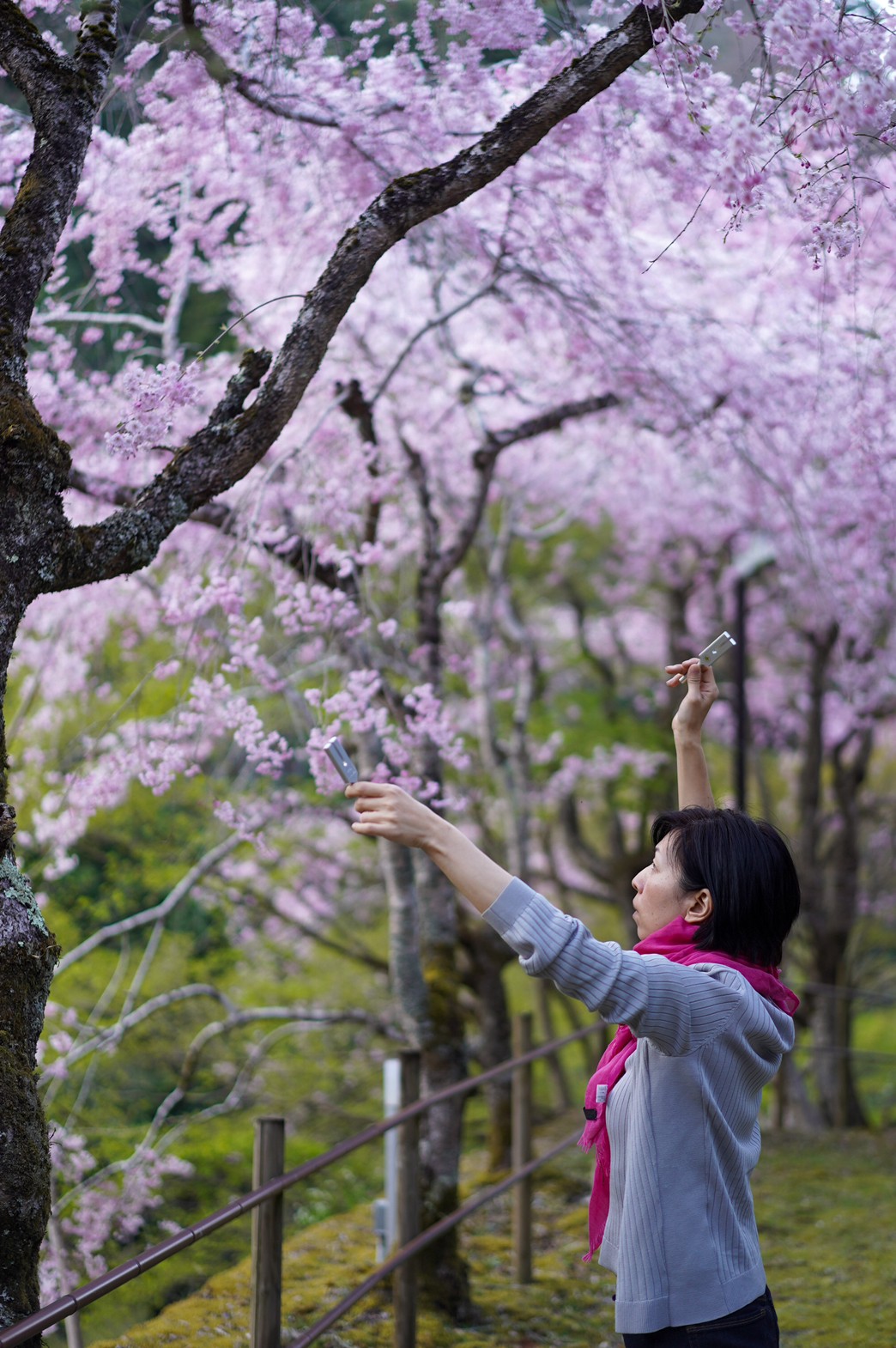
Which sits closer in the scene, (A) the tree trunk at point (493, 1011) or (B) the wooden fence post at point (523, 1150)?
(B) the wooden fence post at point (523, 1150)

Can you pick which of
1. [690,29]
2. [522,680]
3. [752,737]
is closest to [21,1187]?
[690,29]

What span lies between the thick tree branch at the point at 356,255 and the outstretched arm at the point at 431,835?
90 cm

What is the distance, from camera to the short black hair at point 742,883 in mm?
1746

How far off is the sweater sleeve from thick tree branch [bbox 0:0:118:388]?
53.4 inches

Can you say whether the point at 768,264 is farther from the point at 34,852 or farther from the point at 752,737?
the point at 752,737

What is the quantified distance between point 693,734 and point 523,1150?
3308 millimetres

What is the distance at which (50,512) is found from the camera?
203cm

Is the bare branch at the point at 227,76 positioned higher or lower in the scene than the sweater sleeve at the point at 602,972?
higher

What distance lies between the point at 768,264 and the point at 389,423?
6.95 feet

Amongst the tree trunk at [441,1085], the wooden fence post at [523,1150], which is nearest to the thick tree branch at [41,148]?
the tree trunk at [441,1085]

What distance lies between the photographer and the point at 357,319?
5.76 m

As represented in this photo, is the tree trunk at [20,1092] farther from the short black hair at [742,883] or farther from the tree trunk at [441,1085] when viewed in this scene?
the tree trunk at [441,1085]

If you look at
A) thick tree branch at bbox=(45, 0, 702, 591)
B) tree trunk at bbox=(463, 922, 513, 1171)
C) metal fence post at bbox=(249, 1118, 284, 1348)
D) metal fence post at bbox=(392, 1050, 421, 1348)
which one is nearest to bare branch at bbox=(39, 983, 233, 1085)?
metal fence post at bbox=(392, 1050, 421, 1348)

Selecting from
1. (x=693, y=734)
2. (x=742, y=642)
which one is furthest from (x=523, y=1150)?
(x=742, y=642)
